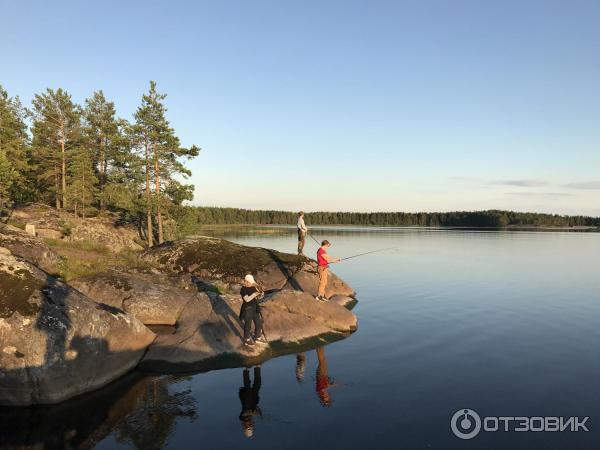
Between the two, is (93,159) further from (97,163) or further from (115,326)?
(115,326)

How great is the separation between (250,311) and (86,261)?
10.8m

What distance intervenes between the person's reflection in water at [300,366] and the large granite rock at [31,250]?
11.6m

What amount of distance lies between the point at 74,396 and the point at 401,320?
13722 millimetres

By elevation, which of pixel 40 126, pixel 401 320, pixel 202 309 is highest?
pixel 40 126

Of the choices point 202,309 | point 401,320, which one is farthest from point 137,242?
point 401,320

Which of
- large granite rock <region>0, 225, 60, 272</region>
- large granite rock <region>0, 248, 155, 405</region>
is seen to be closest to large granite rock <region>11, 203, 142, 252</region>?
large granite rock <region>0, 225, 60, 272</region>

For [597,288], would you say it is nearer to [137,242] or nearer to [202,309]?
[202,309]

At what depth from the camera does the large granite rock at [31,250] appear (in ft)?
57.0

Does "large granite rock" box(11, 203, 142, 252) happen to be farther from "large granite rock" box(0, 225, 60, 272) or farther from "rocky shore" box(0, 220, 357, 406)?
"rocky shore" box(0, 220, 357, 406)

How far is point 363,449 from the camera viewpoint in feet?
27.0

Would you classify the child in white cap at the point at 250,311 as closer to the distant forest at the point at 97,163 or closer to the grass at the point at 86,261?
the grass at the point at 86,261

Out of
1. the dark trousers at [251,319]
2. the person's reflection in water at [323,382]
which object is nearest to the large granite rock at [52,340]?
the dark trousers at [251,319]

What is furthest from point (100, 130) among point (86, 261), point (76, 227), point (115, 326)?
point (115, 326)

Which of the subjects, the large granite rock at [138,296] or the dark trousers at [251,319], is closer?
the dark trousers at [251,319]
